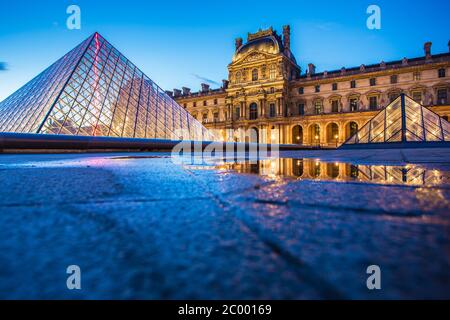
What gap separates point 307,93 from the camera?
95.4 ft

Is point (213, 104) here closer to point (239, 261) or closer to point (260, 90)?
point (260, 90)

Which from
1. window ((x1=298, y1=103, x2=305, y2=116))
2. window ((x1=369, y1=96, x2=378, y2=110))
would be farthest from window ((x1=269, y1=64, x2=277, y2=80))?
window ((x1=369, y1=96, x2=378, y2=110))

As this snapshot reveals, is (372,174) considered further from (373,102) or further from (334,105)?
(334,105)

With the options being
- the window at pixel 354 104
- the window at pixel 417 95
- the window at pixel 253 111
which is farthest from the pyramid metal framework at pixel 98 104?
the window at pixel 417 95

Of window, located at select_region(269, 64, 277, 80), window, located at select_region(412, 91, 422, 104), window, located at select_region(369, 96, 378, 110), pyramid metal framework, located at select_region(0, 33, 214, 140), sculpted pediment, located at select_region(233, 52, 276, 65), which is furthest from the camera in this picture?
sculpted pediment, located at select_region(233, 52, 276, 65)

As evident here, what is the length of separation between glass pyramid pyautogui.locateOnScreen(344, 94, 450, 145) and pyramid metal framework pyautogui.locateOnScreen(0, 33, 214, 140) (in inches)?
295

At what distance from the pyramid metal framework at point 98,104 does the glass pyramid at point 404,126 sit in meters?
7.50

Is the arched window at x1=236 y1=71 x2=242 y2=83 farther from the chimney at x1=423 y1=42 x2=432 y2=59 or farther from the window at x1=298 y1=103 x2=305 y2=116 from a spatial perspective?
the chimney at x1=423 y1=42 x2=432 y2=59

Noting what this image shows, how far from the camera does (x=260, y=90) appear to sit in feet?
95.1

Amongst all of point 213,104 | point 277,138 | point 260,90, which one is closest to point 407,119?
point 277,138

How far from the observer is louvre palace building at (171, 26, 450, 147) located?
2388cm

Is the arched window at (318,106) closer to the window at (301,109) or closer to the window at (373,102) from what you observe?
the window at (301,109)

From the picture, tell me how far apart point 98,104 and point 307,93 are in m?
24.7

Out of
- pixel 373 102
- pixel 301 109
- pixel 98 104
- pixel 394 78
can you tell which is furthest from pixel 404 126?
pixel 301 109
